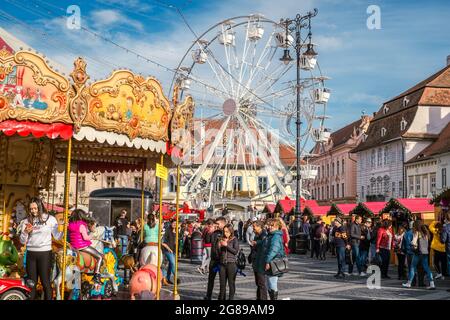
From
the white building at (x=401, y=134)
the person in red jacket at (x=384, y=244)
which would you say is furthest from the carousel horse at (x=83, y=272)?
the white building at (x=401, y=134)

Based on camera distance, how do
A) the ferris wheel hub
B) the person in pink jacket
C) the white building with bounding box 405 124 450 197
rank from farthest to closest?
1. the white building with bounding box 405 124 450 197
2. the ferris wheel hub
3. the person in pink jacket

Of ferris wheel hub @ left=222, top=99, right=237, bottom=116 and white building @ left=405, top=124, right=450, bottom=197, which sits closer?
ferris wheel hub @ left=222, top=99, right=237, bottom=116

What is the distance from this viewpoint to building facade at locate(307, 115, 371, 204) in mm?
64688

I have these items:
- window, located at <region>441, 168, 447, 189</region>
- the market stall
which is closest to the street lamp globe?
the market stall

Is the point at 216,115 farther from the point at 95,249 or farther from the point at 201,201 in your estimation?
the point at 95,249

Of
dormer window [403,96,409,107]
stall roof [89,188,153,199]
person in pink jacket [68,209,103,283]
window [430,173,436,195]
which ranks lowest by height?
person in pink jacket [68,209,103,283]

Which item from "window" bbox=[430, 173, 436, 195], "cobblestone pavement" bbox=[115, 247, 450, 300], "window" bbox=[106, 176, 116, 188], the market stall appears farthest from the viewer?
"window" bbox=[106, 176, 116, 188]

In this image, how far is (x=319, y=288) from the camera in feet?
44.5

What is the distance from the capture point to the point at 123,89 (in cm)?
1029

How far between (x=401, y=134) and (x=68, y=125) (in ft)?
133

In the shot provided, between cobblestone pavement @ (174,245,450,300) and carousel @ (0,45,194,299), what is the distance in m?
2.30

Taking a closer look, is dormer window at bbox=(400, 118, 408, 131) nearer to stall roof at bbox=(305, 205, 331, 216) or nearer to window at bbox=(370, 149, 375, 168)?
window at bbox=(370, 149, 375, 168)

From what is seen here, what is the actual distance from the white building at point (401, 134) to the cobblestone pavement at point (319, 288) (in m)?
29.8
